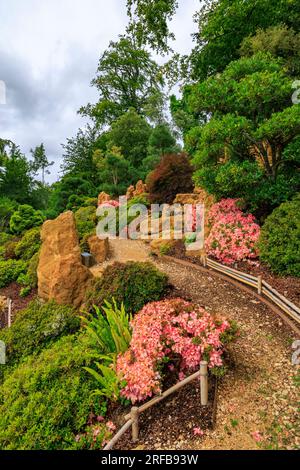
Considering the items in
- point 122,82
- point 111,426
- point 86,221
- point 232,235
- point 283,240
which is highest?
point 122,82

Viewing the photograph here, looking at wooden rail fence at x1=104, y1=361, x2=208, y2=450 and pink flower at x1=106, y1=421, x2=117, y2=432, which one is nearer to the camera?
wooden rail fence at x1=104, y1=361, x2=208, y2=450

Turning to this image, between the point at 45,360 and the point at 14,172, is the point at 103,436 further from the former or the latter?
the point at 14,172

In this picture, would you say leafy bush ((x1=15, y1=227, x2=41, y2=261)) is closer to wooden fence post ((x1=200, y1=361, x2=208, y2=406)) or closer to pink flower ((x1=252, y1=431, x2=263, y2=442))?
→ wooden fence post ((x1=200, y1=361, x2=208, y2=406))

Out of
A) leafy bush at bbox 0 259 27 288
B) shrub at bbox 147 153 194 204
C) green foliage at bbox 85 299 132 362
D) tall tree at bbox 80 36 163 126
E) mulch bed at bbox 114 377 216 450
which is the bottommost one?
mulch bed at bbox 114 377 216 450

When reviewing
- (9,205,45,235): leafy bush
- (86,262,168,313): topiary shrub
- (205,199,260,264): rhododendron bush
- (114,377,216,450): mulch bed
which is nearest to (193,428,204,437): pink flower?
(114,377,216,450): mulch bed

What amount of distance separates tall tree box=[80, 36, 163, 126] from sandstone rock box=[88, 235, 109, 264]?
18920 mm

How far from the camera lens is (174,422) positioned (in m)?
2.40

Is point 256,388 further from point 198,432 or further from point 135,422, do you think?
point 135,422

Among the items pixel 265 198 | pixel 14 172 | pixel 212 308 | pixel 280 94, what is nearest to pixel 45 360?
pixel 212 308

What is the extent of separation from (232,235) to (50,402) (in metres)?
4.39

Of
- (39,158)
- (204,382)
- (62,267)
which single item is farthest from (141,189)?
(39,158)

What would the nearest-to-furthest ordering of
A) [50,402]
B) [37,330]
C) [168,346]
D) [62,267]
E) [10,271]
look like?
[50,402] < [168,346] < [37,330] < [62,267] < [10,271]

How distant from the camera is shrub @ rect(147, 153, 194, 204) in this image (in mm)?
10289

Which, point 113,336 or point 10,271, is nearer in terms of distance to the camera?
point 113,336
